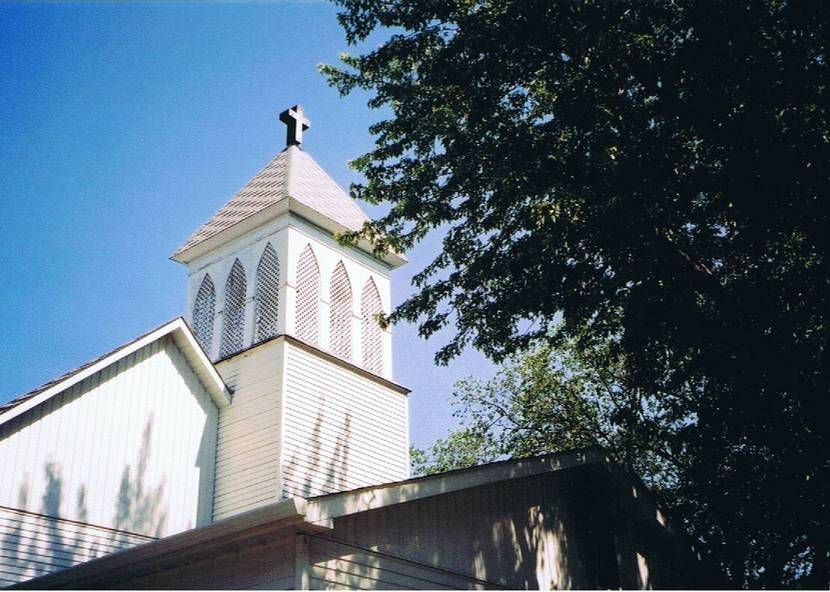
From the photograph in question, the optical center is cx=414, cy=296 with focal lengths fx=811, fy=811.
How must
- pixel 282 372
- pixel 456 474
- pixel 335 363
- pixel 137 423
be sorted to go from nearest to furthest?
pixel 456 474 < pixel 137 423 < pixel 282 372 < pixel 335 363

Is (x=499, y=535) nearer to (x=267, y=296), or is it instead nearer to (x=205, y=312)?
(x=267, y=296)

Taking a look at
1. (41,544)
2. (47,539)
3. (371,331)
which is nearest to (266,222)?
(371,331)

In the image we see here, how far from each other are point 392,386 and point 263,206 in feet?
17.7

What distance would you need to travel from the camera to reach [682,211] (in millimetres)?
12656

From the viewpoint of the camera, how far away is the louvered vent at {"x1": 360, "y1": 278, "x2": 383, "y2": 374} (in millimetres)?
20172

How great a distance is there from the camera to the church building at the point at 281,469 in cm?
883

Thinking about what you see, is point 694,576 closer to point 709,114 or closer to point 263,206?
point 709,114

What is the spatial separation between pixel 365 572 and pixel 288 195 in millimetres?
11946

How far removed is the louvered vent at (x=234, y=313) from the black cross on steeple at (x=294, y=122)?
513 centimetres

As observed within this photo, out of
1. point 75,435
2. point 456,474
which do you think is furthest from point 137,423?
point 456,474

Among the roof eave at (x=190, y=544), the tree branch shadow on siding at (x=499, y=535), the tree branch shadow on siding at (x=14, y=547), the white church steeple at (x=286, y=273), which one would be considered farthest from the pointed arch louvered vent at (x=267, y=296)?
the roof eave at (x=190, y=544)

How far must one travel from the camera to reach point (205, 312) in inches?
805

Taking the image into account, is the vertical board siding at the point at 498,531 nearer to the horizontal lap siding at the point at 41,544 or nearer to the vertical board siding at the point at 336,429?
the vertical board siding at the point at 336,429

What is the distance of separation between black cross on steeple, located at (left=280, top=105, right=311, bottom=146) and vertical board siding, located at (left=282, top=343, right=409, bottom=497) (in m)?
8.13
